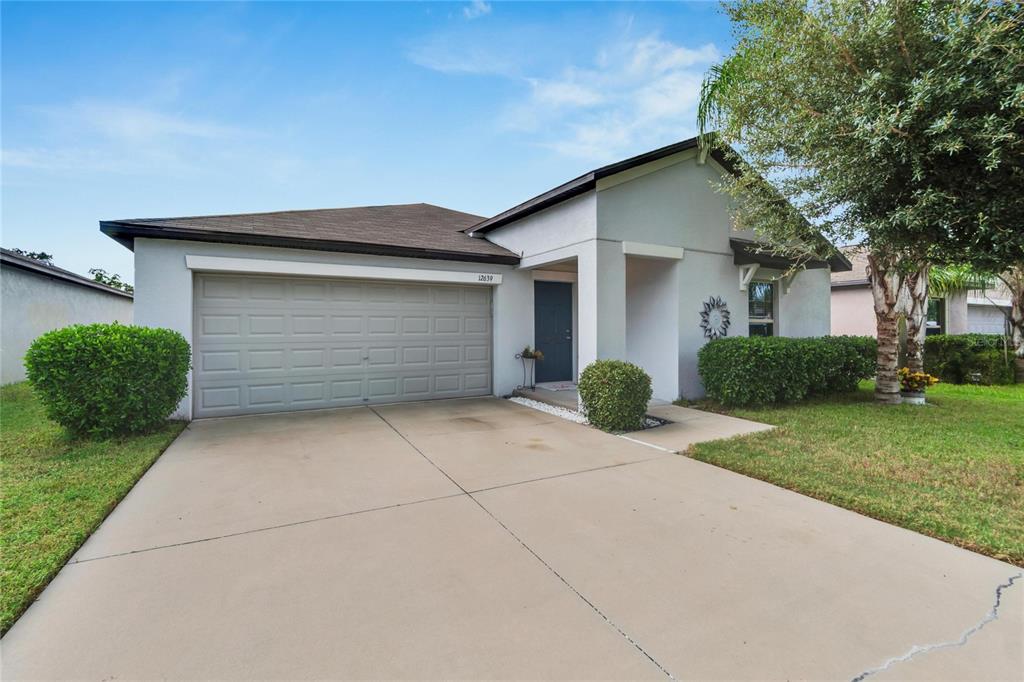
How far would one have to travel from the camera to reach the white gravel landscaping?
7.26 m

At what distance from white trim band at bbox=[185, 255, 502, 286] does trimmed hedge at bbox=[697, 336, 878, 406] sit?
458 cm

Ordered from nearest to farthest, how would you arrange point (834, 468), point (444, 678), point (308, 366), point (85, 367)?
point (444, 678) < point (834, 468) < point (85, 367) < point (308, 366)

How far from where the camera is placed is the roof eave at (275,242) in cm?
649

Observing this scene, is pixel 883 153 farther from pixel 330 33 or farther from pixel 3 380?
pixel 3 380

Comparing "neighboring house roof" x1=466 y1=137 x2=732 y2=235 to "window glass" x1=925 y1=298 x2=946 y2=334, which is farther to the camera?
"window glass" x1=925 y1=298 x2=946 y2=334

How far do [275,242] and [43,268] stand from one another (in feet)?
29.5

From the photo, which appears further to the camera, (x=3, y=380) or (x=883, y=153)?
(x=3, y=380)

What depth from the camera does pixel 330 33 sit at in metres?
8.66

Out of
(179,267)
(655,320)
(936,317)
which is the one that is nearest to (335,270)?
(179,267)

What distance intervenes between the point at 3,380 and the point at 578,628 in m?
14.5

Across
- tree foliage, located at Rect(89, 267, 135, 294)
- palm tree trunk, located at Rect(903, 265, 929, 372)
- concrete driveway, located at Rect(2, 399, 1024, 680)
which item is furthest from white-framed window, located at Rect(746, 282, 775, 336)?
tree foliage, located at Rect(89, 267, 135, 294)

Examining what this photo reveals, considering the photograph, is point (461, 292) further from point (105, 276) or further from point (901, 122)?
point (105, 276)

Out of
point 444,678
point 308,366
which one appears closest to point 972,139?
point 444,678

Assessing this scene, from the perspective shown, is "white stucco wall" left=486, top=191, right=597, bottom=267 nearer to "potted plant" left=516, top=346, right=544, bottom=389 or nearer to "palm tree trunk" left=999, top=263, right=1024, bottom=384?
"potted plant" left=516, top=346, right=544, bottom=389
